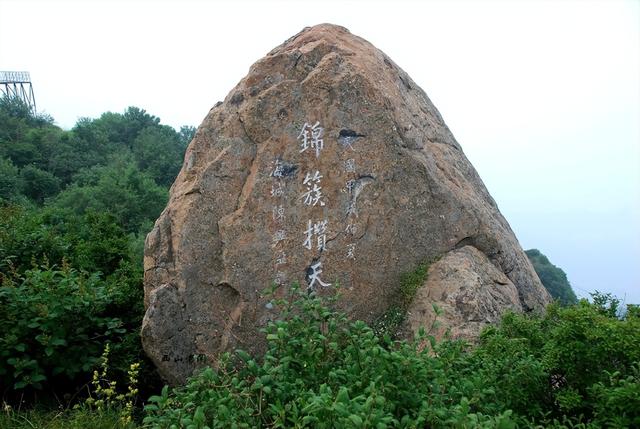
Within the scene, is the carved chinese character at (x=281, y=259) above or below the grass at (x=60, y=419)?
above

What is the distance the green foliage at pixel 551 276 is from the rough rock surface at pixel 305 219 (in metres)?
12.3

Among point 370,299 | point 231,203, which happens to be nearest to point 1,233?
point 231,203

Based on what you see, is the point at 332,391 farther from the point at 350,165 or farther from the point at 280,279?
the point at 350,165

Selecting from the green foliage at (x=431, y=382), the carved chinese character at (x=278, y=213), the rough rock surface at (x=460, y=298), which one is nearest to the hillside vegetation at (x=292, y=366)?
the green foliage at (x=431, y=382)

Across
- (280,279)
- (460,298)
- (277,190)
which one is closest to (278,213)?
(277,190)

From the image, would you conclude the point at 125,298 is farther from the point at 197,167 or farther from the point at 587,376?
the point at 587,376

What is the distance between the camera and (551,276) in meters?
18.7

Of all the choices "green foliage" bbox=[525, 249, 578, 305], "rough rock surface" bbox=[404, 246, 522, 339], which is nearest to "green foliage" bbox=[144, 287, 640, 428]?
→ "rough rock surface" bbox=[404, 246, 522, 339]

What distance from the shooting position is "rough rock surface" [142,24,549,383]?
16.9 ft

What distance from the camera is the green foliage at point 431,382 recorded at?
106 inches

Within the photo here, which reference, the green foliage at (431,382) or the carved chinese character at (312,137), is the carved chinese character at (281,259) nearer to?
the carved chinese character at (312,137)

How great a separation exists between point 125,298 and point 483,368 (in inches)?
149

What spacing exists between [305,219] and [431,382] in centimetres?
251

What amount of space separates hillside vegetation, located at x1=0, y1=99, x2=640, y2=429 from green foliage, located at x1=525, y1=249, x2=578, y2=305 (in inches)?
513
